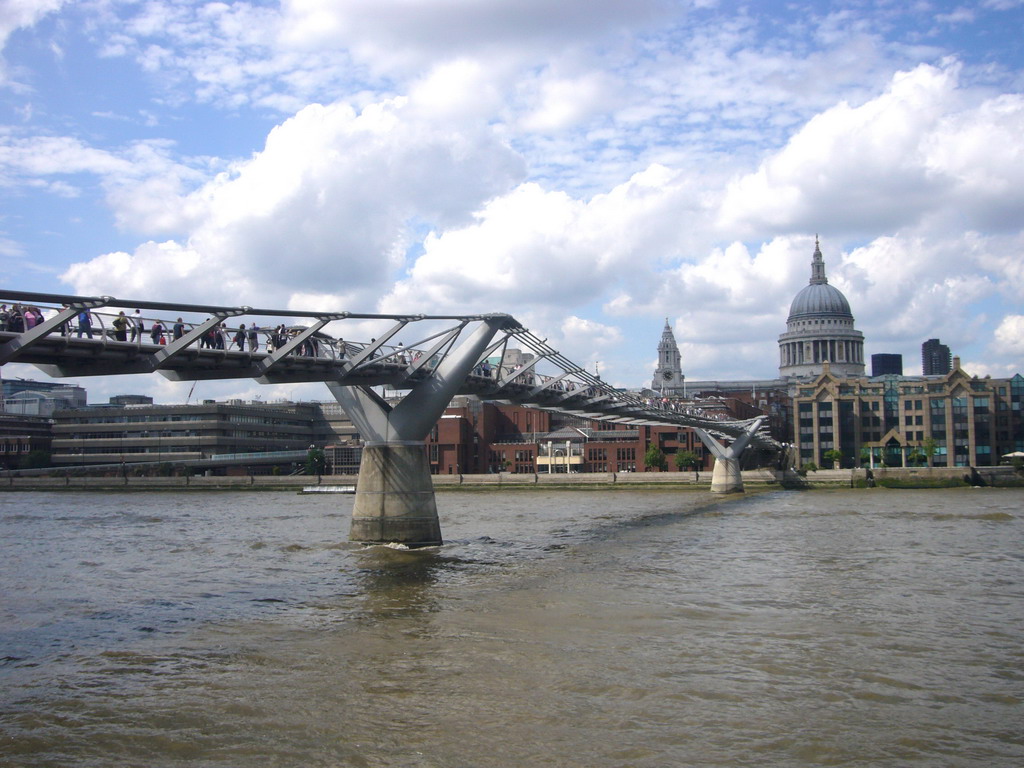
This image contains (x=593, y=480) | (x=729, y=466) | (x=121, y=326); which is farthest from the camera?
(x=593, y=480)

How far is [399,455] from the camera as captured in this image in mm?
35219

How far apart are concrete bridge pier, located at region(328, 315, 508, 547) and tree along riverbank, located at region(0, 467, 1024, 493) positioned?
65130 mm

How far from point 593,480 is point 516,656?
84.4 metres

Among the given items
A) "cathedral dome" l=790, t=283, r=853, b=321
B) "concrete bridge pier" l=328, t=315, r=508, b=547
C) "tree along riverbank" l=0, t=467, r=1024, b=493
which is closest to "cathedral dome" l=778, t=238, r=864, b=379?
"cathedral dome" l=790, t=283, r=853, b=321

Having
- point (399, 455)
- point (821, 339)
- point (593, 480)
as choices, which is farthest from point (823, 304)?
point (399, 455)

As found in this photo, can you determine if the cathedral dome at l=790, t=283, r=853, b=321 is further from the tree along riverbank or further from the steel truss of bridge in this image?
the steel truss of bridge

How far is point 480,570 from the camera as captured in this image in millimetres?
30375

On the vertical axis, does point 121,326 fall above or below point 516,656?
above

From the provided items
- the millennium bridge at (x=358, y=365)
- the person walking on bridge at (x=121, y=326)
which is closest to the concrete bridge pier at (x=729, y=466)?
the millennium bridge at (x=358, y=365)

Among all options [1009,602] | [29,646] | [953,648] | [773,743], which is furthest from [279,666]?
[1009,602]

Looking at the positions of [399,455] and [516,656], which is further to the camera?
[399,455]

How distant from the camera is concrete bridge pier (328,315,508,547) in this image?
35094mm

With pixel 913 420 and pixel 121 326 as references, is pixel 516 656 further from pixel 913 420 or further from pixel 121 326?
pixel 913 420

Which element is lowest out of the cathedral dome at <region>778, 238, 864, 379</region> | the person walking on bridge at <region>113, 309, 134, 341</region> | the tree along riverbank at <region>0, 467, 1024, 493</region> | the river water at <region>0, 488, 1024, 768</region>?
→ the river water at <region>0, 488, 1024, 768</region>
